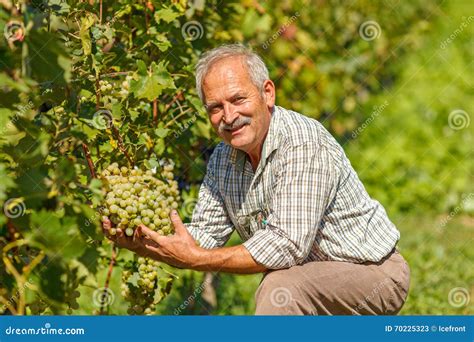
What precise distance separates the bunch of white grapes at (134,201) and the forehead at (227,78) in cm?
35

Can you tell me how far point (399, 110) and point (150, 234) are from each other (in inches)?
177

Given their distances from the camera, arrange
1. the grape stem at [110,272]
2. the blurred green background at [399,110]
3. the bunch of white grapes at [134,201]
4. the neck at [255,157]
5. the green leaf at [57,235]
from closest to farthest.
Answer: the green leaf at [57,235] → the bunch of white grapes at [134,201] → the neck at [255,157] → the grape stem at [110,272] → the blurred green background at [399,110]

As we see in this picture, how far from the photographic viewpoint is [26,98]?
2133 millimetres

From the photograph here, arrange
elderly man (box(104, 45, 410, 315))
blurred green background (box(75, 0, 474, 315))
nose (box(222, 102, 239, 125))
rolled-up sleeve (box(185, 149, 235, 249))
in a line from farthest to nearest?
blurred green background (box(75, 0, 474, 315))
rolled-up sleeve (box(185, 149, 235, 249))
nose (box(222, 102, 239, 125))
elderly man (box(104, 45, 410, 315))

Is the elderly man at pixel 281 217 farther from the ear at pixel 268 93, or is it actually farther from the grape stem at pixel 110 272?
the grape stem at pixel 110 272

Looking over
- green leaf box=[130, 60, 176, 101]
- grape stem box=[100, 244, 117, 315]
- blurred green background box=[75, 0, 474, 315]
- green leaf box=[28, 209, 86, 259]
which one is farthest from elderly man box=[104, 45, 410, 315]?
blurred green background box=[75, 0, 474, 315]

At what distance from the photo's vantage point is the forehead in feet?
8.95

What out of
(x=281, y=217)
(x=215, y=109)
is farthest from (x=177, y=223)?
(x=215, y=109)

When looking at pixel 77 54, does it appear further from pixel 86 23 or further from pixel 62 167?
pixel 62 167

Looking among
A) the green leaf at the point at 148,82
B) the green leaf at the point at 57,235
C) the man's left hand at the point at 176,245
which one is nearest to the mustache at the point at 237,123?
the green leaf at the point at 148,82

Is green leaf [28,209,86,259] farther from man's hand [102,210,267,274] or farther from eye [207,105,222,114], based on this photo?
eye [207,105,222,114]

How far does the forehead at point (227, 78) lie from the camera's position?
2727 millimetres

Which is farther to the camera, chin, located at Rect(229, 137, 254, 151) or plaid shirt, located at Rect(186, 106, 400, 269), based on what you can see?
chin, located at Rect(229, 137, 254, 151)

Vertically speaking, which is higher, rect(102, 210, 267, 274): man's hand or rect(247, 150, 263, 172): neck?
rect(247, 150, 263, 172): neck
